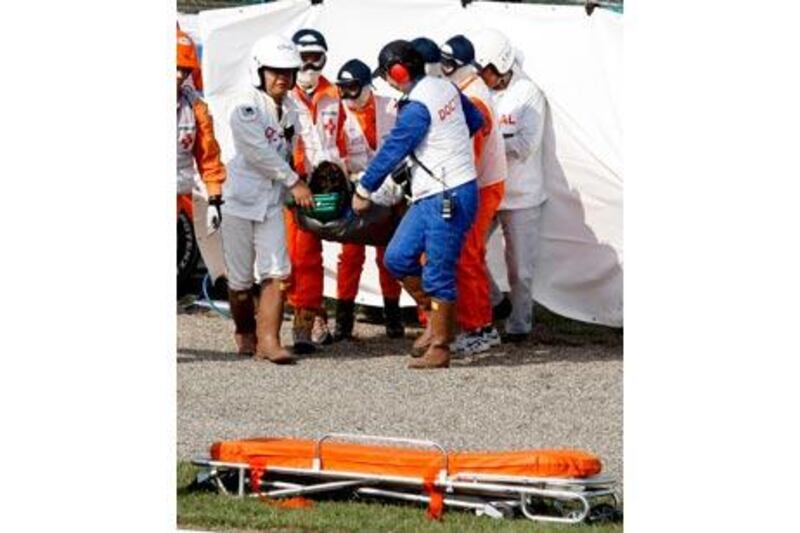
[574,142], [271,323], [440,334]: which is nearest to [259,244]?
[271,323]

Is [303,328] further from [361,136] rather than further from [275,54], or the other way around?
[275,54]

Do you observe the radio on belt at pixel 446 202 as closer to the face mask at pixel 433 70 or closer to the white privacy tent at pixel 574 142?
the face mask at pixel 433 70

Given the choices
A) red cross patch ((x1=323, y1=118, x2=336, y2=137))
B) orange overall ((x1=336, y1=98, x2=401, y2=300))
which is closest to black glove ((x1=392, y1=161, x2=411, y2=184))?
red cross patch ((x1=323, y1=118, x2=336, y2=137))

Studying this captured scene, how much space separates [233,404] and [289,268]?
98 centimetres

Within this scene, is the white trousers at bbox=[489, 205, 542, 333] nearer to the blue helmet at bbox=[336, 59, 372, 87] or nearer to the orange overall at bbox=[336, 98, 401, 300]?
the orange overall at bbox=[336, 98, 401, 300]

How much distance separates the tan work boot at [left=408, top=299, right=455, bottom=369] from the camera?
460 inches

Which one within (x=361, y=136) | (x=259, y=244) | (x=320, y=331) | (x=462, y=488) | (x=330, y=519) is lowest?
(x=330, y=519)

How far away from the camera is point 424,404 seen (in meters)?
11.0

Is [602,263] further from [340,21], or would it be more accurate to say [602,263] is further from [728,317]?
[728,317]

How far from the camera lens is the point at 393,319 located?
12.6 metres

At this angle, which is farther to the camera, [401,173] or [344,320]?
[344,320]

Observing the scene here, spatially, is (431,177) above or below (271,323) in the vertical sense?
above

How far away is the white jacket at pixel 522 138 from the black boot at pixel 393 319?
2.38 ft

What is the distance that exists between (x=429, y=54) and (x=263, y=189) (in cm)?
93
